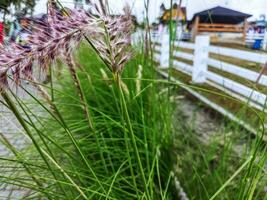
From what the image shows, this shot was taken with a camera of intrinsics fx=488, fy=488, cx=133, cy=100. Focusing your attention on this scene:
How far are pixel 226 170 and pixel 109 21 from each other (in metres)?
1.32

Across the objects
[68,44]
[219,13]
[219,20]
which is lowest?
[219,20]

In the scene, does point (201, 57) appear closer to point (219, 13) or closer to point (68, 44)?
point (219, 13)

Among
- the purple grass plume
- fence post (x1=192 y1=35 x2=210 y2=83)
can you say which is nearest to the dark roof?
the purple grass plume

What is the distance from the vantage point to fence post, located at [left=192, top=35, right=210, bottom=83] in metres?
7.31

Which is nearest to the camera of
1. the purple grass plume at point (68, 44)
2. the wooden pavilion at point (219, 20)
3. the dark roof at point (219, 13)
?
the purple grass plume at point (68, 44)

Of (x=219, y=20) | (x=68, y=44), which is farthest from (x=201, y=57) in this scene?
(x=68, y=44)

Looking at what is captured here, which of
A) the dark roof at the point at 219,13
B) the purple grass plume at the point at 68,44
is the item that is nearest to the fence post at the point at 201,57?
the dark roof at the point at 219,13

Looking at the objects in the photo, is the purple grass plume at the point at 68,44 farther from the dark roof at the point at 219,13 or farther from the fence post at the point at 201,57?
the fence post at the point at 201,57

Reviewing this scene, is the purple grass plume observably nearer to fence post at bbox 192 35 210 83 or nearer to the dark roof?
the dark roof

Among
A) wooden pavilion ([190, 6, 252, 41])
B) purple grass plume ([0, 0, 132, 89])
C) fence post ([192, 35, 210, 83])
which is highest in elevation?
purple grass plume ([0, 0, 132, 89])

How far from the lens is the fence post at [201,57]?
7.31 metres

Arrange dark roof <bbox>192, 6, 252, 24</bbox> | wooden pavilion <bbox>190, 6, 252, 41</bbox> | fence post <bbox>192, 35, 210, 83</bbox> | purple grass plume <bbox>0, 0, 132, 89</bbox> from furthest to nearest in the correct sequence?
fence post <bbox>192, 35, 210, 83</bbox> < wooden pavilion <bbox>190, 6, 252, 41</bbox> < dark roof <bbox>192, 6, 252, 24</bbox> < purple grass plume <bbox>0, 0, 132, 89</bbox>

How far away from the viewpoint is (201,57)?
7371 millimetres

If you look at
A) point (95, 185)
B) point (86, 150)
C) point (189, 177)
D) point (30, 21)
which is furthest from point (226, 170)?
point (30, 21)
